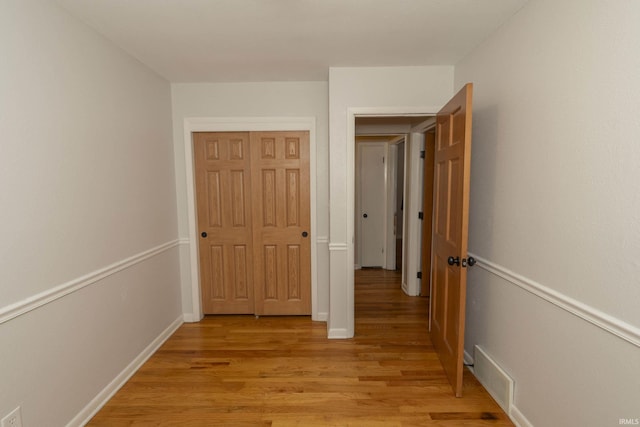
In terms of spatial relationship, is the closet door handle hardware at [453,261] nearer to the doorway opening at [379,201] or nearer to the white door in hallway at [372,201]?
the doorway opening at [379,201]

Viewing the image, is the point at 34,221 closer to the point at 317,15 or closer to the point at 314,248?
the point at 317,15

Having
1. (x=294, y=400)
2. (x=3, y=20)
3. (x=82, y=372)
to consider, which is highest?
(x=3, y=20)

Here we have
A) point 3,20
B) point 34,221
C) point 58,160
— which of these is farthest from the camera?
point 58,160

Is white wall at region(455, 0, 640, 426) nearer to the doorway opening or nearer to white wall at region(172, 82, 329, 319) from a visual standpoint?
white wall at region(172, 82, 329, 319)

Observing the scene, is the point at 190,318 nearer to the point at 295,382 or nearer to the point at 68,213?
the point at 295,382

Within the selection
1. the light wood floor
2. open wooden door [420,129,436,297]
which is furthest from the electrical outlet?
open wooden door [420,129,436,297]

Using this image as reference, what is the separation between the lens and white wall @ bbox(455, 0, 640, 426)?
1.21 metres

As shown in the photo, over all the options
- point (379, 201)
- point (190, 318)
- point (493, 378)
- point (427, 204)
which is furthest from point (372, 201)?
point (493, 378)

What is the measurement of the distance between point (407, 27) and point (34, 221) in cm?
242

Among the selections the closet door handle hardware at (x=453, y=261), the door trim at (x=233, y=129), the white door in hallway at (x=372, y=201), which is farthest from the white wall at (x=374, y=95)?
the white door in hallway at (x=372, y=201)

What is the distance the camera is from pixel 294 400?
209 centimetres

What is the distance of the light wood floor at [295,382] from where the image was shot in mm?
1939

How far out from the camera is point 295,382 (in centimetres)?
229

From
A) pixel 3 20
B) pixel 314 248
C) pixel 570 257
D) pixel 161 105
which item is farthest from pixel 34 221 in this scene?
pixel 570 257
